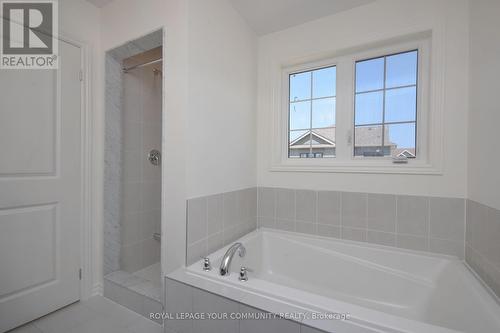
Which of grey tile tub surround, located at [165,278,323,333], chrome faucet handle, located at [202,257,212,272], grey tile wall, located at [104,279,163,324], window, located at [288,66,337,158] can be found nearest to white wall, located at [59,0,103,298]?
grey tile wall, located at [104,279,163,324]

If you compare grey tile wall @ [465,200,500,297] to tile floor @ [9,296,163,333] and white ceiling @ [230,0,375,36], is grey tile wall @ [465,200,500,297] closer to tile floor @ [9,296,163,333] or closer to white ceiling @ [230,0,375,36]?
white ceiling @ [230,0,375,36]

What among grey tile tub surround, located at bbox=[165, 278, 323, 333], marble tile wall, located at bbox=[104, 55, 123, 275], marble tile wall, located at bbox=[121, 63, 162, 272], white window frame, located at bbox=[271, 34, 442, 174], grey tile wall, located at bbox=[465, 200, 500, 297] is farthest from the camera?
marble tile wall, located at bbox=[121, 63, 162, 272]

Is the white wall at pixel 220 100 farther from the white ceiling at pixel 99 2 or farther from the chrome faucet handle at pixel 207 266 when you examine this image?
the white ceiling at pixel 99 2

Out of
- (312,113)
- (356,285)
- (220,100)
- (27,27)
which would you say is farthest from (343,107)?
(27,27)

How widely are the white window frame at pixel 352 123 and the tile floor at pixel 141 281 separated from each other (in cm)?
135

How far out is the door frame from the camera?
1.67 meters

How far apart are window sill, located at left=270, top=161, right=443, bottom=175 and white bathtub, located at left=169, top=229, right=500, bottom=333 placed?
0.57 meters

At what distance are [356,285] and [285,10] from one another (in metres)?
2.19

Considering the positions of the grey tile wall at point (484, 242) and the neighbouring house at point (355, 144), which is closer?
the grey tile wall at point (484, 242)

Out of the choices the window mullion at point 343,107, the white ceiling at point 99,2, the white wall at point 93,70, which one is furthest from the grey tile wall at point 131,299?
the white ceiling at point 99,2

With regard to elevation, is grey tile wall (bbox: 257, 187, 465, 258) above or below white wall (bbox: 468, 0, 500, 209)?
below

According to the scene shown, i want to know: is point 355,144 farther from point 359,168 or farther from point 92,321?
point 92,321

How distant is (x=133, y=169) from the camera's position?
1985mm

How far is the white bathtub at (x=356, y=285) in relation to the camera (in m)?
0.93
